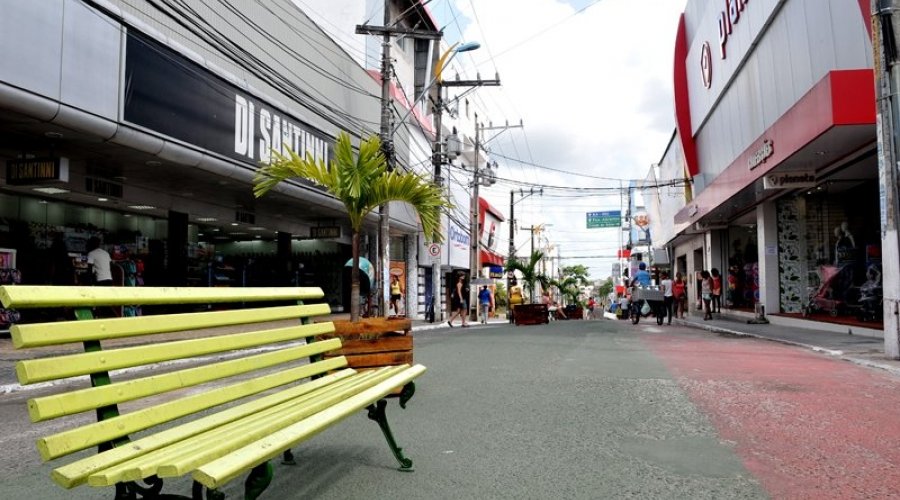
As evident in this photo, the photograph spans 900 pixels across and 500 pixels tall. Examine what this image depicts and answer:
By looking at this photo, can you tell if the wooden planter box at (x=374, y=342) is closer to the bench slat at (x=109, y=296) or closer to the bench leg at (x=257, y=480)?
the bench slat at (x=109, y=296)

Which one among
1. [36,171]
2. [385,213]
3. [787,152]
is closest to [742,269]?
[787,152]

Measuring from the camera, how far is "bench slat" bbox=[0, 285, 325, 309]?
7.13 ft

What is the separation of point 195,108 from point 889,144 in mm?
11076

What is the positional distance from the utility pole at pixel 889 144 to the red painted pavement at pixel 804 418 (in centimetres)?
93

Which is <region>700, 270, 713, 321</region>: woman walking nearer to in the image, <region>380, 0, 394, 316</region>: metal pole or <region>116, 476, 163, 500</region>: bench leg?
<region>380, 0, 394, 316</region>: metal pole

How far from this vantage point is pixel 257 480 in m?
2.39

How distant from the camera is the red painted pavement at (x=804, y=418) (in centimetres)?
358

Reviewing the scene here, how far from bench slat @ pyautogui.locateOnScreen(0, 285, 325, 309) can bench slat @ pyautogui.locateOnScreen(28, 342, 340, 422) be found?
31 centimetres

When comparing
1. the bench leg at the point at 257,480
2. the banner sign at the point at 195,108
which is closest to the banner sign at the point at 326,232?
the banner sign at the point at 195,108

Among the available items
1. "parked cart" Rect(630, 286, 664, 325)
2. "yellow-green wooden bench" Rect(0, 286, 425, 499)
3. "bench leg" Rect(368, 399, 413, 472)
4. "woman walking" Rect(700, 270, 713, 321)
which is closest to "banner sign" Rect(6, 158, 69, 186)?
"yellow-green wooden bench" Rect(0, 286, 425, 499)

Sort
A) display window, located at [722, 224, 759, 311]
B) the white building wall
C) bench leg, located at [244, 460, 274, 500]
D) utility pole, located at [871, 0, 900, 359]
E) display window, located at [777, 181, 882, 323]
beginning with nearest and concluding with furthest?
1. bench leg, located at [244, 460, 274, 500]
2. utility pole, located at [871, 0, 900, 359]
3. the white building wall
4. display window, located at [777, 181, 882, 323]
5. display window, located at [722, 224, 759, 311]

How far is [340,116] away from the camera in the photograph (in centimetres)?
1908

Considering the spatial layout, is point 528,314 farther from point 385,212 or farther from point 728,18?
point 728,18

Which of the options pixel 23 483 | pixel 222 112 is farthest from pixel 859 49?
pixel 23 483
